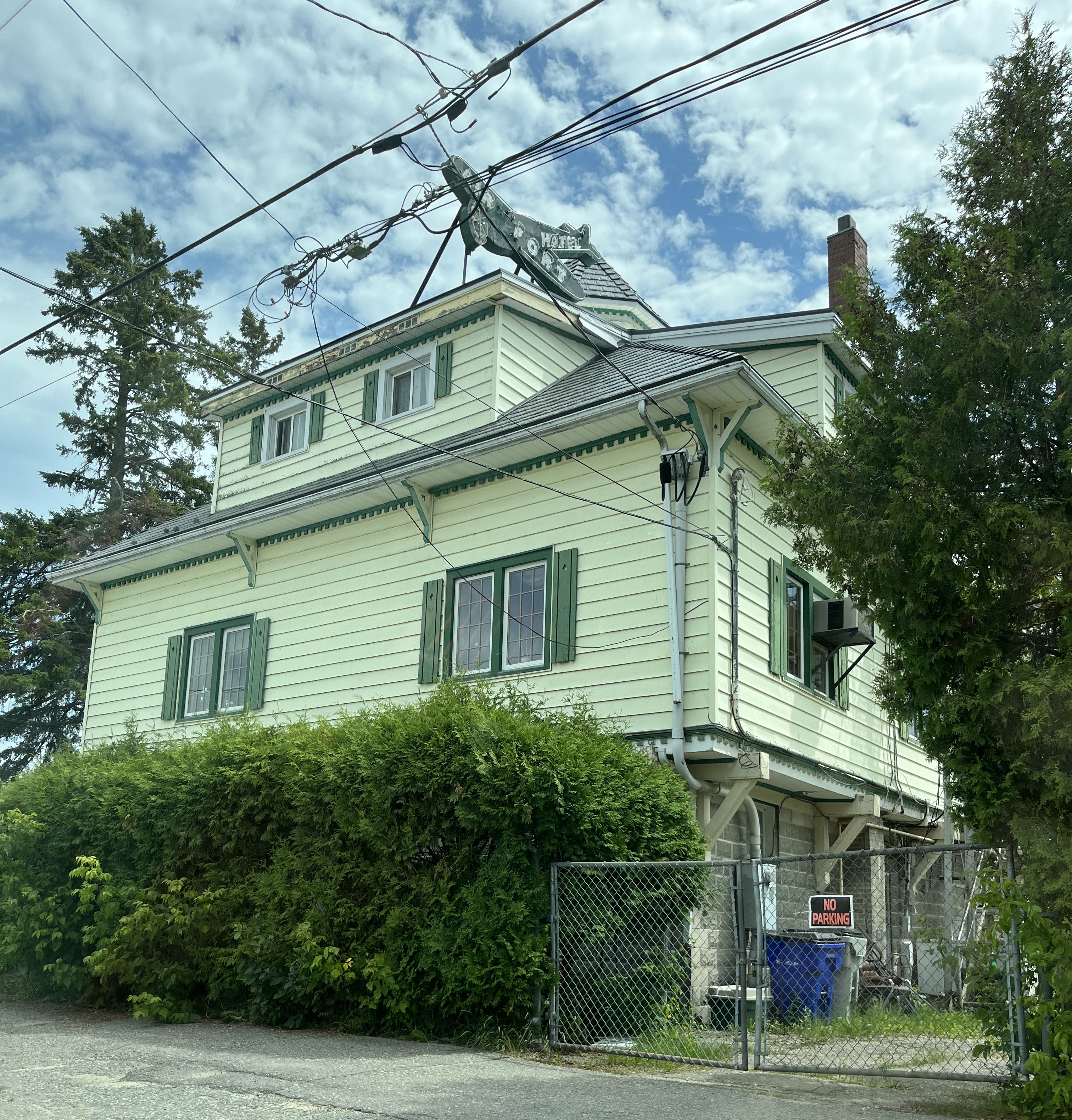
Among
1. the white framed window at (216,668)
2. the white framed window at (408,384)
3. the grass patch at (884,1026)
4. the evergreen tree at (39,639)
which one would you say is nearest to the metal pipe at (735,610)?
the grass patch at (884,1026)

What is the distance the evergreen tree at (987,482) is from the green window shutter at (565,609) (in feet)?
16.9

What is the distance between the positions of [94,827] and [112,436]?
24.7 m

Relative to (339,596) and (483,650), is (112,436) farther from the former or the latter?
(483,650)

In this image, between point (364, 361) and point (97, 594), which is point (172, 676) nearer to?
point (97, 594)

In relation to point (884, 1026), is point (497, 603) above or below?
above

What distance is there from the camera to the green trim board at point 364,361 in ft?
51.0

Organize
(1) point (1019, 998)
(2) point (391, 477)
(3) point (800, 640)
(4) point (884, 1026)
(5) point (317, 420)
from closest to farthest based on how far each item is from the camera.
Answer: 1. (1) point (1019, 998)
2. (4) point (884, 1026)
3. (3) point (800, 640)
4. (2) point (391, 477)
5. (5) point (317, 420)

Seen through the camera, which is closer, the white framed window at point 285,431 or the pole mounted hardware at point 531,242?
the pole mounted hardware at point 531,242

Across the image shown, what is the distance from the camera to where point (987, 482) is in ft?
23.7

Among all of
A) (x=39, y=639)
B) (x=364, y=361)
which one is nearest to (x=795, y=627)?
(x=364, y=361)

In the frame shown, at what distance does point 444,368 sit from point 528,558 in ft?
12.1

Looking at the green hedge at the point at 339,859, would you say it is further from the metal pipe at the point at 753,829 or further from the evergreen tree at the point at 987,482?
the evergreen tree at the point at 987,482

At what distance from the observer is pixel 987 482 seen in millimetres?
7219

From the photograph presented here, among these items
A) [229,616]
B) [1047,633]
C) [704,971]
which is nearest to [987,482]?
[1047,633]
